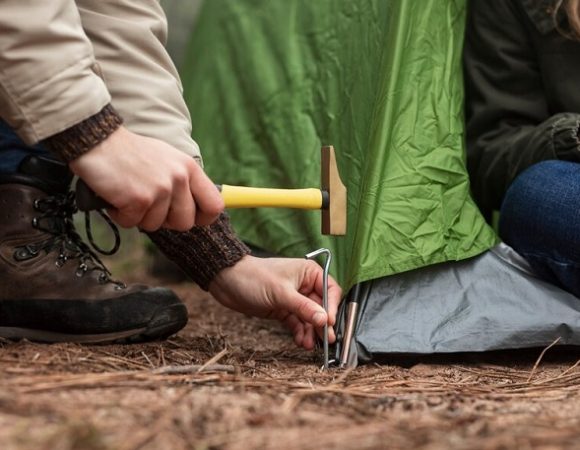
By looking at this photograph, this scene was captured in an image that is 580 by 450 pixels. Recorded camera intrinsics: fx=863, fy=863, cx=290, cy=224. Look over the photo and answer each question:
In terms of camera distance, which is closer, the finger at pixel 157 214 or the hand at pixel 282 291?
the finger at pixel 157 214

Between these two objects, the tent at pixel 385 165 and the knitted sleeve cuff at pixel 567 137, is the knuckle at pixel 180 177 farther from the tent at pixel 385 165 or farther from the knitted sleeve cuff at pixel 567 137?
the knitted sleeve cuff at pixel 567 137

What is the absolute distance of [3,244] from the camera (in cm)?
148

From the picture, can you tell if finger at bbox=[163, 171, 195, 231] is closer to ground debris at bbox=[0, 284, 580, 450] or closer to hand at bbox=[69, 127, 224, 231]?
hand at bbox=[69, 127, 224, 231]

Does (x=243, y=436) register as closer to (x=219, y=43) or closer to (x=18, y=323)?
(x=18, y=323)

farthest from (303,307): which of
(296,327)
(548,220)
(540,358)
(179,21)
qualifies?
(179,21)

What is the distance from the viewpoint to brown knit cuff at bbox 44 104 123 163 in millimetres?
1153

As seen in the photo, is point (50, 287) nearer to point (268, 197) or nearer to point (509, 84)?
point (268, 197)

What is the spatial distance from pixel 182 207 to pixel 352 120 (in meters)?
0.69

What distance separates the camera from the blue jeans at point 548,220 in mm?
1629

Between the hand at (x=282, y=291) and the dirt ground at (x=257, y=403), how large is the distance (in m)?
0.09

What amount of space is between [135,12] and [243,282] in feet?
1.63

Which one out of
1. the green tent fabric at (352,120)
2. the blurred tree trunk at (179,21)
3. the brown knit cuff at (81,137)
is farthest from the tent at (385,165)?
the blurred tree trunk at (179,21)

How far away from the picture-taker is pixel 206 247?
153 centimetres

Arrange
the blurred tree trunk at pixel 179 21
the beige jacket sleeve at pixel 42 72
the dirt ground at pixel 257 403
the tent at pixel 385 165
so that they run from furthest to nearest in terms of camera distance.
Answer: the blurred tree trunk at pixel 179 21, the tent at pixel 385 165, the beige jacket sleeve at pixel 42 72, the dirt ground at pixel 257 403
